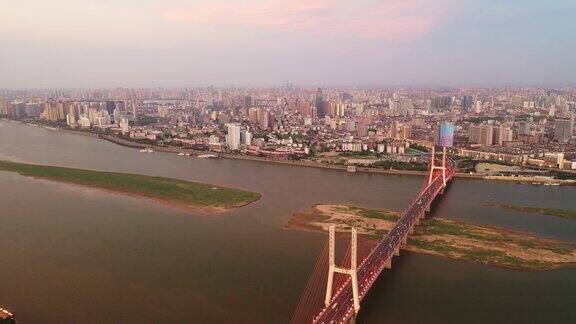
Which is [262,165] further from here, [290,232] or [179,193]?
[290,232]

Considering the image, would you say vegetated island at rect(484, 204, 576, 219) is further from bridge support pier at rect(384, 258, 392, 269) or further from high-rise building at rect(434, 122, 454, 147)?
high-rise building at rect(434, 122, 454, 147)

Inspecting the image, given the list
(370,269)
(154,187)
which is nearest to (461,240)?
(370,269)

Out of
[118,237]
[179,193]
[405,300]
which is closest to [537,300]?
[405,300]

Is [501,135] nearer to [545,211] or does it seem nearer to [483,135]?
[483,135]

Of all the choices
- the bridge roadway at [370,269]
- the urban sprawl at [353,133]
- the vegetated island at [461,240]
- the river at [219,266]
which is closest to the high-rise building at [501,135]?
the urban sprawl at [353,133]

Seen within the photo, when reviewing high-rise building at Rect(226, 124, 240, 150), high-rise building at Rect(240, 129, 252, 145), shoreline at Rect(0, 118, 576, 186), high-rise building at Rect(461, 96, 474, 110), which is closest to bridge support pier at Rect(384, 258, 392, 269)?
shoreline at Rect(0, 118, 576, 186)

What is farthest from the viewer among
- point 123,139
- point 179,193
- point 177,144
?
point 123,139

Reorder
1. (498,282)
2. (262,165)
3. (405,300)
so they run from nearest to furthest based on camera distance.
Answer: (405,300), (498,282), (262,165)
